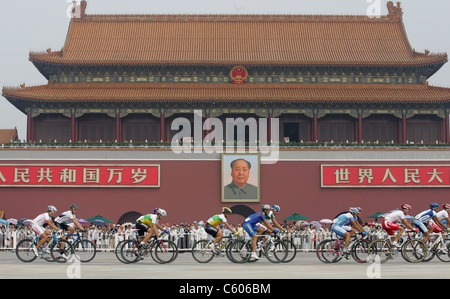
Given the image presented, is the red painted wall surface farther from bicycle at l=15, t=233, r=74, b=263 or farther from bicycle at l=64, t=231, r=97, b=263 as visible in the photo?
bicycle at l=15, t=233, r=74, b=263

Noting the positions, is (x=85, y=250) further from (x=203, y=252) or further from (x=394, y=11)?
(x=394, y=11)

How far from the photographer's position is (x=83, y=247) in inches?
704

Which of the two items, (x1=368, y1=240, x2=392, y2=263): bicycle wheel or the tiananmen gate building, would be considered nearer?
(x1=368, y1=240, x2=392, y2=263): bicycle wheel

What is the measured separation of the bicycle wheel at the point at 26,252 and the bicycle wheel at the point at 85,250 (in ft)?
3.85

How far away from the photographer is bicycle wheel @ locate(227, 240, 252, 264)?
1816cm

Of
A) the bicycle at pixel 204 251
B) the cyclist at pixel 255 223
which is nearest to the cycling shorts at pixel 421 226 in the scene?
the cyclist at pixel 255 223

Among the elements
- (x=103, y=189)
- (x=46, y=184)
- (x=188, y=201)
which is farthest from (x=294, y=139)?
(x=46, y=184)

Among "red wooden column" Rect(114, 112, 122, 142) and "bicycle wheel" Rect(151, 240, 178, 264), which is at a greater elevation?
"red wooden column" Rect(114, 112, 122, 142)

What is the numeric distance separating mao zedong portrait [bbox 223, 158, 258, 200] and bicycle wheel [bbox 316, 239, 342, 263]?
17.7 meters

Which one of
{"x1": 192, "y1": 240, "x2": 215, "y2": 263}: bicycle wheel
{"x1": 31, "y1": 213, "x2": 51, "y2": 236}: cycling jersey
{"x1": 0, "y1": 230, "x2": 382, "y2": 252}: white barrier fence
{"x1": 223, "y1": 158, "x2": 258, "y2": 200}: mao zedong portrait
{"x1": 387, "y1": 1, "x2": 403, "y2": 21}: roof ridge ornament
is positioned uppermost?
{"x1": 387, "y1": 1, "x2": 403, "y2": 21}: roof ridge ornament

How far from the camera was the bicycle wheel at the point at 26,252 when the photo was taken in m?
18.2

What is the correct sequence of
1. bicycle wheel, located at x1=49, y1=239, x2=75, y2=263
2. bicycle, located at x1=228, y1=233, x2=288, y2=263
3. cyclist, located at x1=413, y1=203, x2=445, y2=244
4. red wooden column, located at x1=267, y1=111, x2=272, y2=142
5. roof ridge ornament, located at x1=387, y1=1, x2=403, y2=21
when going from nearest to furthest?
bicycle wheel, located at x1=49, y1=239, x2=75, y2=263
bicycle, located at x1=228, y1=233, x2=288, y2=263
cyclist, located at x1=413, y1=203, x2=445, y2=244
red wooden column, located at x1=267, y1=111, x2=272, y2=142
roof ridge ornament, located at x1=387, y1=1, x2=403, y2=21

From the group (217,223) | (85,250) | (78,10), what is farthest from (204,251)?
(78,10)

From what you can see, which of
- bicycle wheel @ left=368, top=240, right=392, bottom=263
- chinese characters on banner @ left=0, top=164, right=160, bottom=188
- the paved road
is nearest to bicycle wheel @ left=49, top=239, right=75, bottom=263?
the paved road
